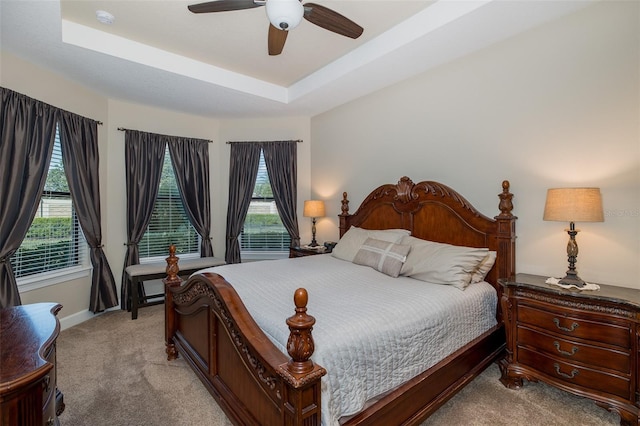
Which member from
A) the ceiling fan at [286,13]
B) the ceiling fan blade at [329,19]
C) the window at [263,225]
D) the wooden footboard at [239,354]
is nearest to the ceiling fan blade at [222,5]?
the ceiling fan at [286,13]

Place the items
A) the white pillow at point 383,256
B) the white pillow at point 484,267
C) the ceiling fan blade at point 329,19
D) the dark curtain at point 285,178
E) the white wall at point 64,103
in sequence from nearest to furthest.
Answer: the ceiling fan blade at point 329,19 → the white pillow at point 484,267 → the white pillow at point 383,256 → the white wall at point 64,103 → the dark curtain at point 285,178

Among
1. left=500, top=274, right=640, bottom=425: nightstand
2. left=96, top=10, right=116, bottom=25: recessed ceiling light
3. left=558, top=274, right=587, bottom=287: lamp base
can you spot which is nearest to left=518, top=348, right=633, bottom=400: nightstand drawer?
left=500, top=274, right=640, bottom=425: nightstand

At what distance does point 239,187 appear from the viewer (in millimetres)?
4914

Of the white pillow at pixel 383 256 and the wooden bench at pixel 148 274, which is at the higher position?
the white pillow at pixel 383 256

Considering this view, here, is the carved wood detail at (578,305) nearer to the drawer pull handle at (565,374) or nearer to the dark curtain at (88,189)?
the drawer pull handle at (565,374)

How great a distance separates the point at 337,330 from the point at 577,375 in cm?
169

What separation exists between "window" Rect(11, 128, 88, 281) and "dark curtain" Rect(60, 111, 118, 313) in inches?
4.2

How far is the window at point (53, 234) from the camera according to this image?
3.21 metres

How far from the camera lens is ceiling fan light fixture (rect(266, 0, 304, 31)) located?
6.10 feet

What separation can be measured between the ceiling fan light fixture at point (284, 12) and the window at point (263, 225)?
3168 millimetres

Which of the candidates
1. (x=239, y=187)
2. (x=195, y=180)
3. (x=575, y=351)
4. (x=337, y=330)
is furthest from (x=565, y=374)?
(x=195, y=180)

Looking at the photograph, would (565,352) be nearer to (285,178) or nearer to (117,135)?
(285,178)

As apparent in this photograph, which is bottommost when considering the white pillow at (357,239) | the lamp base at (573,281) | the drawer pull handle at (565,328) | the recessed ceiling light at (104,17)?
the drawer pull handle at (565,328)

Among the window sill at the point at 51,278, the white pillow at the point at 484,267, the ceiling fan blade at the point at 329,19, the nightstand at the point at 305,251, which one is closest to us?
the ceiling fan blade at the point at 329,19
